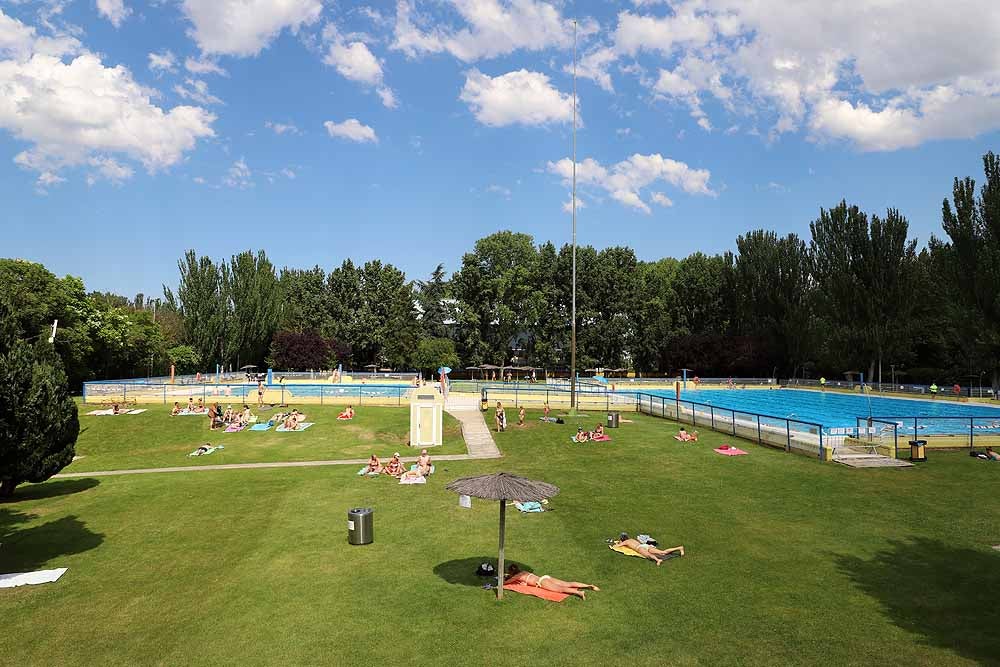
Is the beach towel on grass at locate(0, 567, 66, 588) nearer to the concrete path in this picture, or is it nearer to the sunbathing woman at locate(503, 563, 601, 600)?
the sunbathing woman at locate(503, 563, 601, 600)

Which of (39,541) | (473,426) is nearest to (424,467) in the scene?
(473,426)

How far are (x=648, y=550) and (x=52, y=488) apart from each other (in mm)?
21628

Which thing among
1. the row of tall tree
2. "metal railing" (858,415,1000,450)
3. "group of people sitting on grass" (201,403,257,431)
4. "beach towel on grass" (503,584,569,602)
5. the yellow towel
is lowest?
"beach towel on grass" (503,584,569,602)

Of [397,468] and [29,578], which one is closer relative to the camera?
[29,578]

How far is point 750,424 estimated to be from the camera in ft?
96.1

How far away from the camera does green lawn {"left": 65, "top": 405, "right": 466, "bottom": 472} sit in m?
27.7

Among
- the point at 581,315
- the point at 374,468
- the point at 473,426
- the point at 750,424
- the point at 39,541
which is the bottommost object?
the point at 39,541

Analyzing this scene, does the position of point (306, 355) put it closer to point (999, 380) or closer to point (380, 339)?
point (380, 339)

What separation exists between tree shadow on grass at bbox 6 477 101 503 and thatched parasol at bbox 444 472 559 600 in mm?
17577

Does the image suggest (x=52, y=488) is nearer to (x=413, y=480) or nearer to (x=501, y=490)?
(x=413, y=480)

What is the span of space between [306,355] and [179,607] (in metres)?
60.0

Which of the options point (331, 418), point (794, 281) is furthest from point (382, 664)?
point (794, 281)

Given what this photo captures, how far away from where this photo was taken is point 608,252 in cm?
7994

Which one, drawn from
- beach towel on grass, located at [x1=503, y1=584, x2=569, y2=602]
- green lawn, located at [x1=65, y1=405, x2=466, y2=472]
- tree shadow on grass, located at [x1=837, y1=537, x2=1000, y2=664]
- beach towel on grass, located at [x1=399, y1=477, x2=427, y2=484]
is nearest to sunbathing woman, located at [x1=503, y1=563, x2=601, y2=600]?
beach towel on grass, located at [x1=503, y1=584, x2=569, y2=602]
